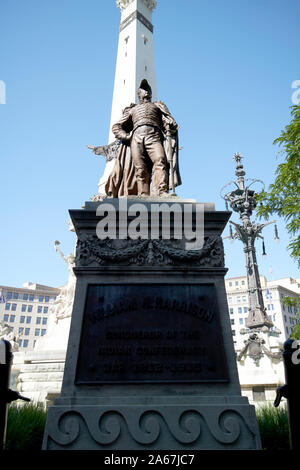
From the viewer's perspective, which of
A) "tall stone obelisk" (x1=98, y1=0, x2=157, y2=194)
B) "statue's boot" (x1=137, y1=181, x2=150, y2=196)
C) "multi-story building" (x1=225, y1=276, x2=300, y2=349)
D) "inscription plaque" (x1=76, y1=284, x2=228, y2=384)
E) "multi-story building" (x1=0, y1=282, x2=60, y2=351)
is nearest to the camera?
"inscription plaque" (x1=76, y1=284, x2=228, y2=384)

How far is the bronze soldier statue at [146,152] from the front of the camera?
738cm

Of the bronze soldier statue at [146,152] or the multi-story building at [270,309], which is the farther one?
the multi-story building at [270,309]

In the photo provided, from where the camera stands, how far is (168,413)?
449cm

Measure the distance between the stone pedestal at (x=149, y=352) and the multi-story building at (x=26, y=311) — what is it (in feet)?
285

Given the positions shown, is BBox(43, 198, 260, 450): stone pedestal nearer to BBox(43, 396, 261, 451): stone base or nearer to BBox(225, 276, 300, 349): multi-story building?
BBox(43, 396, 261, 451): stone base

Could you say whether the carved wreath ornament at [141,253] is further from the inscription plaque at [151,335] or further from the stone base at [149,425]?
the stone base at [149,425]

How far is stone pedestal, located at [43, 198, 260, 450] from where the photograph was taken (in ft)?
14.4

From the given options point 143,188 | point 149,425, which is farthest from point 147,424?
point 143,188

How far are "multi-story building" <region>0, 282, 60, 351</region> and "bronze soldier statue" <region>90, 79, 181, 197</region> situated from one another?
84842mm

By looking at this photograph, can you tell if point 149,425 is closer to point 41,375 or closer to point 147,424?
point 147,424

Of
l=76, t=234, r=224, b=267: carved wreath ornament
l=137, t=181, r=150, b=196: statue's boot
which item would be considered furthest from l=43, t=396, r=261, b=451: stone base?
l=137, t=181, r=150, b=196: statue's boot

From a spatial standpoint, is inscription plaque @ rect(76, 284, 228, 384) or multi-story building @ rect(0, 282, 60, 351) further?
multi-story building @ rect(0, 282, 60, 351)

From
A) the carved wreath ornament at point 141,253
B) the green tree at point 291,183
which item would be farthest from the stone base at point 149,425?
the green tree at point 291,183

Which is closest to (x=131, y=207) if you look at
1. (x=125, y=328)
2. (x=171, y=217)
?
(x=171, y=217)
